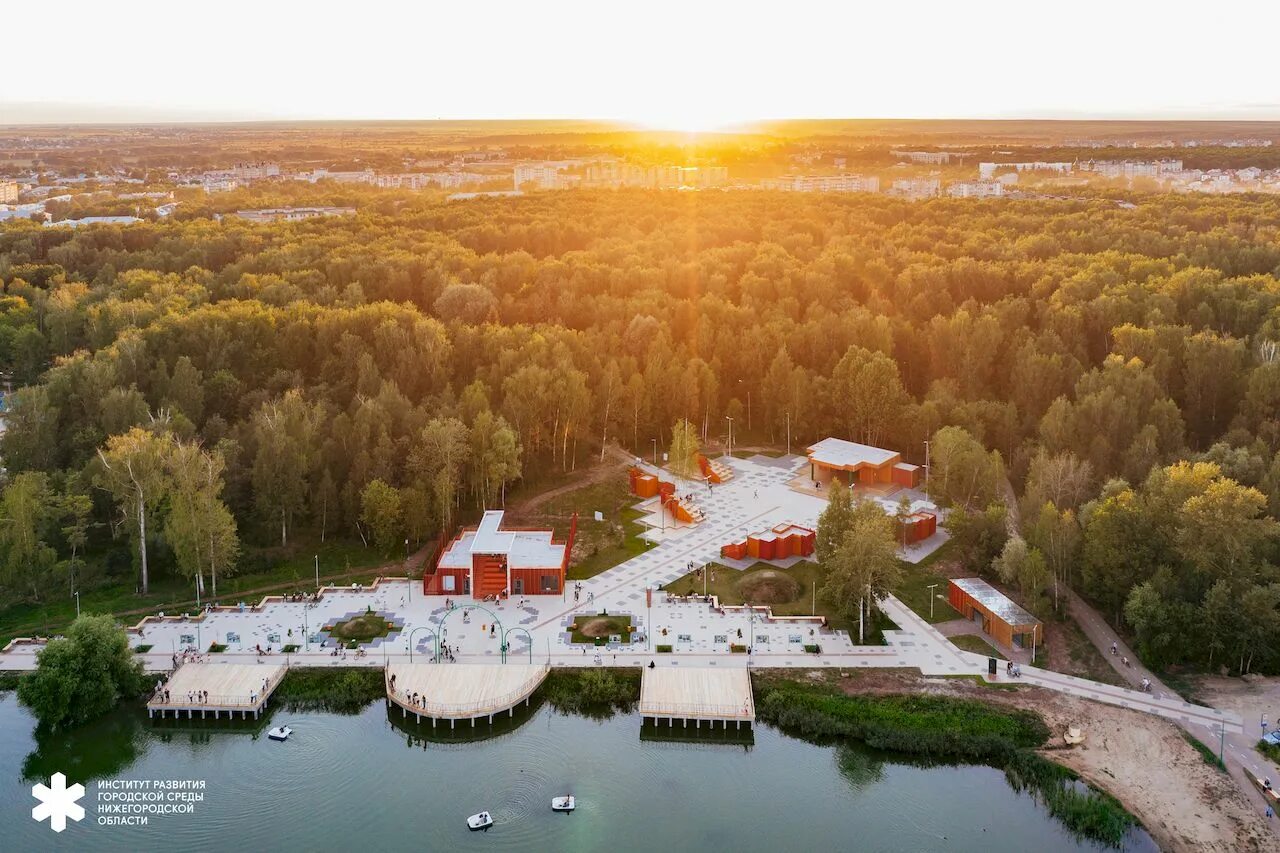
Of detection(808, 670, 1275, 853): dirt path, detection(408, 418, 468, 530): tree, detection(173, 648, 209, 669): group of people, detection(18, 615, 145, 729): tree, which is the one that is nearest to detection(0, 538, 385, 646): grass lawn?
detection(408, 418, 468, 530): tree

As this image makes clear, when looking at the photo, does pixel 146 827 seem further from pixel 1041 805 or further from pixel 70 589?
pixel 1041 805

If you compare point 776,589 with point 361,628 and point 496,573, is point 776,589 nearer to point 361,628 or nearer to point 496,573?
point 496,573

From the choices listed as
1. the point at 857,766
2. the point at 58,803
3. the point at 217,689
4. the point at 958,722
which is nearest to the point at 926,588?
the point at 958,722

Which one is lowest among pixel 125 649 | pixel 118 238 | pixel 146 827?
pixel 146 827

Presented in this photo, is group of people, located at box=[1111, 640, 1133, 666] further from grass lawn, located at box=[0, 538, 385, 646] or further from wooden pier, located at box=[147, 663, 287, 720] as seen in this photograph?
grass lawn, located at box=[0, 538, 385, 646]

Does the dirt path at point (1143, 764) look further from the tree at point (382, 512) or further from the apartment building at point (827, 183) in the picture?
the apartment building at point (827, 183)

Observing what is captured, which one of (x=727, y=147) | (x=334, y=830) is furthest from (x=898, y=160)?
(x=334, y=830)

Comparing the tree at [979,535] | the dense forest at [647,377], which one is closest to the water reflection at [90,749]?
the dense forest at [647,377]
